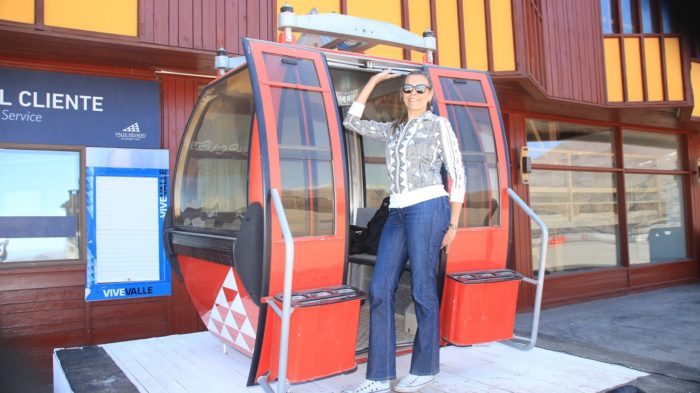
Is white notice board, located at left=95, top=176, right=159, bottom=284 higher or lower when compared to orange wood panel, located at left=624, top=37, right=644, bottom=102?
lower

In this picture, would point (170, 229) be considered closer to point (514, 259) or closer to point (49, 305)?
point (49, 305)

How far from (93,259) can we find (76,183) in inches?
31.1

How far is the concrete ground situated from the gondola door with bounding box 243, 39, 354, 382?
190 cm

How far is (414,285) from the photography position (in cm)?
308

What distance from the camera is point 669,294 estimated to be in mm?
10055

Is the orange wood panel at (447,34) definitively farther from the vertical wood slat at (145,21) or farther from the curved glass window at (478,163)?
the curved glass window at (478,163)

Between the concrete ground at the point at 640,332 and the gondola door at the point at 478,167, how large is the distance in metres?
0.95

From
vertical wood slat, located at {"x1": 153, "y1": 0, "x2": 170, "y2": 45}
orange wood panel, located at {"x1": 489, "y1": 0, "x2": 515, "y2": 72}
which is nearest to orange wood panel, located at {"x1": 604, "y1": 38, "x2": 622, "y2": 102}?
orange wood panel, located at {"x1": 489, "y1": 0, "x2": 515, "y2": 72}

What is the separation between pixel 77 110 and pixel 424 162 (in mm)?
4061

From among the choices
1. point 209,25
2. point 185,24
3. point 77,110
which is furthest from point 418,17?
point 77,110

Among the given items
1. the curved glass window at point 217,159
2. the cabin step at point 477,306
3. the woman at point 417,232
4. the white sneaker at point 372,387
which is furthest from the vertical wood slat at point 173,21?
the white sneaker at point 372,387

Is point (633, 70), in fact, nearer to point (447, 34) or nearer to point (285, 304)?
point (447, 34)

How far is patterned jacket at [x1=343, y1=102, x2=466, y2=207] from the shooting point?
10.1 ft

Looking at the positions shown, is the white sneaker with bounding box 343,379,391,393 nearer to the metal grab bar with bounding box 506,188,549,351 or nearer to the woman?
the woman
